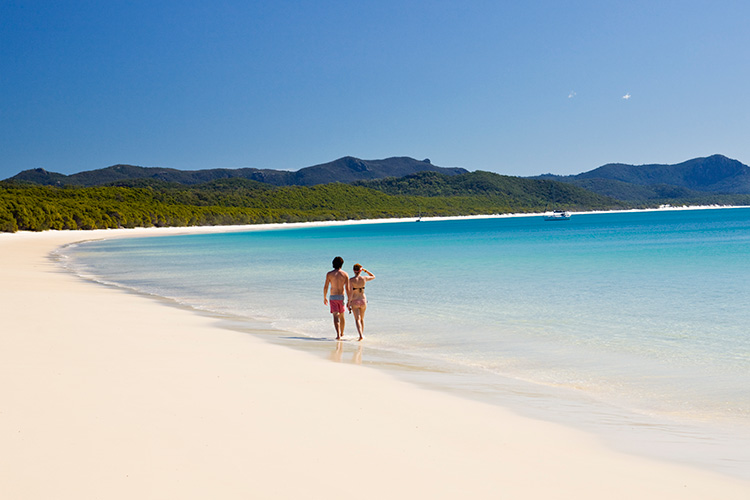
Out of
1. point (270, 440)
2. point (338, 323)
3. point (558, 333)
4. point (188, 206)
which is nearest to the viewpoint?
point (270, 440)

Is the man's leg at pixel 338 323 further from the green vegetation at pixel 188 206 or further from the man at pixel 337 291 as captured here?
the green vegetation at pixel 188 206

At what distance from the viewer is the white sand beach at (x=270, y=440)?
13.5 ft

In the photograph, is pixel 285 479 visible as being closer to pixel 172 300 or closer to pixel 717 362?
pixel 717 362

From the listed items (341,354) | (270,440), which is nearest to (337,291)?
(341,354)

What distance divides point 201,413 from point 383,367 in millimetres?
3247

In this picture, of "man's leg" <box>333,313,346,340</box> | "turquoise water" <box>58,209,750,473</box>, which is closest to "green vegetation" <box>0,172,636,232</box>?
"turquoise water" <box>58,209,750,473</box>

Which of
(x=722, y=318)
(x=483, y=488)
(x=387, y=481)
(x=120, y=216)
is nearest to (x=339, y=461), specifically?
(x=387, y=481)

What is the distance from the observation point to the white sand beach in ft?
13.5

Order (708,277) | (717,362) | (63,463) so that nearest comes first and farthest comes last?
(63,463) < (717,362) < (708,277)

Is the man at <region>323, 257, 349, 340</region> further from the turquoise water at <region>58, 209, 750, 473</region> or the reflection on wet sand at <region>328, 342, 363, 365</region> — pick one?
the reflection on wet sand at <region>328, 342, 363, 365</region>

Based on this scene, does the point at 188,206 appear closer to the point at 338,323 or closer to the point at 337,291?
the point at 338,323

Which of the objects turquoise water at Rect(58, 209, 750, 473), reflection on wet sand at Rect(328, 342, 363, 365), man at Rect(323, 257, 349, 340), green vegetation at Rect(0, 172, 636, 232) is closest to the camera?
turquoise water at Rect(58, 209, 750, 473)

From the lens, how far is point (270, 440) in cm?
496

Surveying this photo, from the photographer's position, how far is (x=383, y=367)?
8.44 meters
